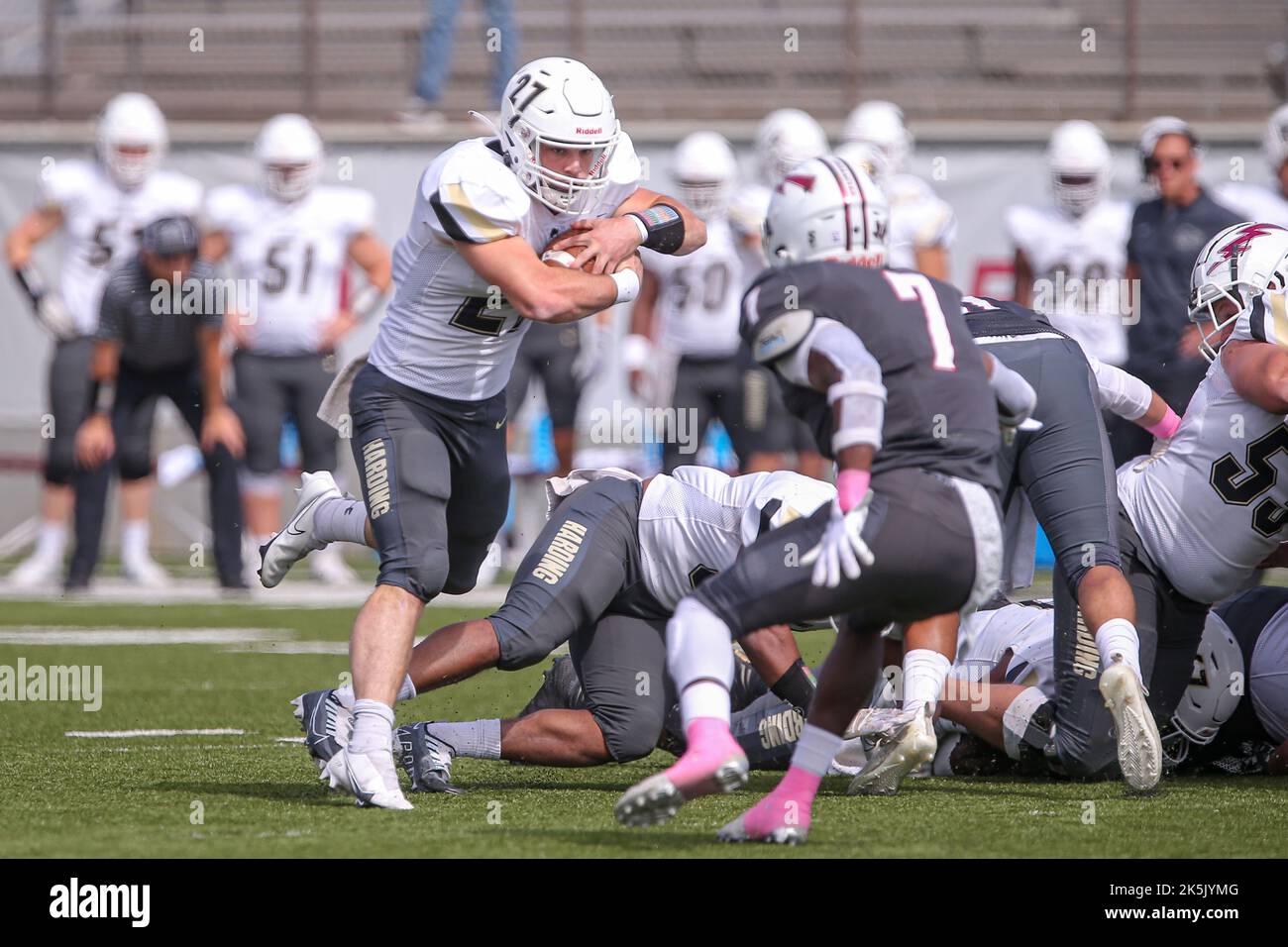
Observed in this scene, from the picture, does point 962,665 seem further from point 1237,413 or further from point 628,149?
point 628,149

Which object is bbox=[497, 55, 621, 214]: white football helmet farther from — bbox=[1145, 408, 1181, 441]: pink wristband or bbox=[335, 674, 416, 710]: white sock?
bbox=[1145, 408, 1181, 441]: pink wristband

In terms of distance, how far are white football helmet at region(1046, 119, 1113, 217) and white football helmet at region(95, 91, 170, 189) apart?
4.67m

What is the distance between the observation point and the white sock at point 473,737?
454cm

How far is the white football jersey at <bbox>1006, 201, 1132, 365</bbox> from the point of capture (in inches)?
374

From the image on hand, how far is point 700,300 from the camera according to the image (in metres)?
10.0

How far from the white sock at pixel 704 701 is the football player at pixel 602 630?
88 cm

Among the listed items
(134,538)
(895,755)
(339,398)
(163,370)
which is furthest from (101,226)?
(895,755)

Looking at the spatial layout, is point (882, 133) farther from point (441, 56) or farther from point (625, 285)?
point (625, 285)

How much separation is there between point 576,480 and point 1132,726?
1.51m

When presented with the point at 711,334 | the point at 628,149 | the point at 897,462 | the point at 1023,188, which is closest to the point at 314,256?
the point at 711,334

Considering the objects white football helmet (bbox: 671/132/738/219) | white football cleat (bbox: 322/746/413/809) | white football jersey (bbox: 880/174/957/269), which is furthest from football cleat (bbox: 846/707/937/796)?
white football helmet (bbox: 671/132/738/219)

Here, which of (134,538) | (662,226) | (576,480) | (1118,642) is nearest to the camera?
(1118,642)

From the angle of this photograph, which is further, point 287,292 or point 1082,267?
point 287,292
